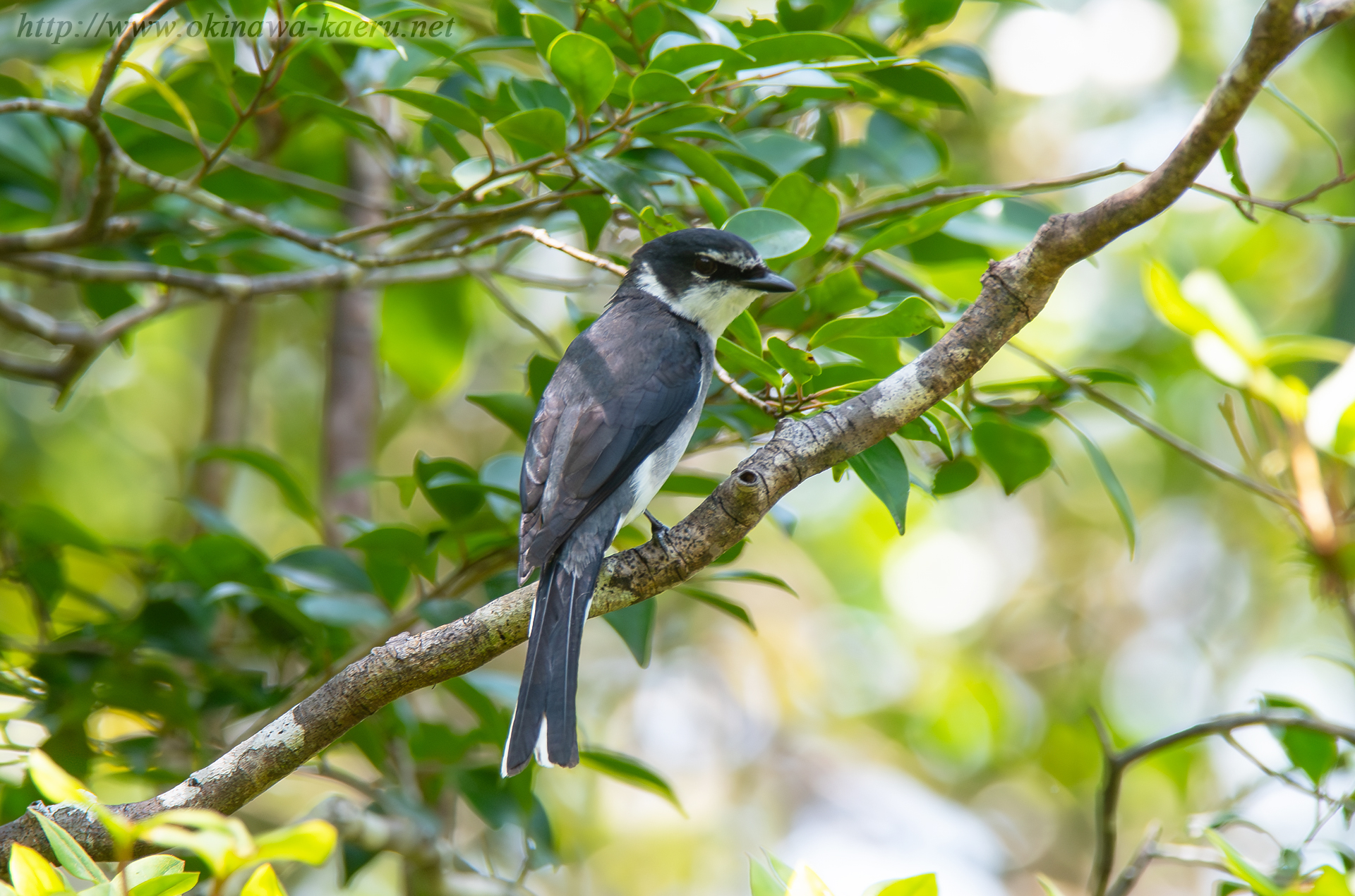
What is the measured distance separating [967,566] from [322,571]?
515 cm

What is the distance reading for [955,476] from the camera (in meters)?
2.89

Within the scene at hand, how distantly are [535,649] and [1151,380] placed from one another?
5.04 m

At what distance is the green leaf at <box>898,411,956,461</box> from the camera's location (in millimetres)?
2387

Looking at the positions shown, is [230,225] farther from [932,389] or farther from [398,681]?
[932,389]

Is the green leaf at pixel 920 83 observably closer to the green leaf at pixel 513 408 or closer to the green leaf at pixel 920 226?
the green leaf at pixel 920 226

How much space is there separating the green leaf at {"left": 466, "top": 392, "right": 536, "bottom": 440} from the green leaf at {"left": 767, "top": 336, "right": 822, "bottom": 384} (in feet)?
3.07

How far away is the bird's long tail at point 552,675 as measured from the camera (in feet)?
8.18

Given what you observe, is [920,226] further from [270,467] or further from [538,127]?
[270,467]

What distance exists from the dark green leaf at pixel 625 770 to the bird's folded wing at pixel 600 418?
859 mm

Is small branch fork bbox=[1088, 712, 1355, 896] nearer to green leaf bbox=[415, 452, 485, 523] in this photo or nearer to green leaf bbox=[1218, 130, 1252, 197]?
green leaf bbox=[1218, 130, 1252, 197]

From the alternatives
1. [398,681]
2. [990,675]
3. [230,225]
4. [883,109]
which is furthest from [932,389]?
[990,675]

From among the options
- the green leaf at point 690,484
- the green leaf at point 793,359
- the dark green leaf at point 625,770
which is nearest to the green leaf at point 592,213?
the green leaf at point 690,484

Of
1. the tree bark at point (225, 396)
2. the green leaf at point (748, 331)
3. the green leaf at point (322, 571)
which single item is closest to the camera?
the green leaf at point (748, 331)

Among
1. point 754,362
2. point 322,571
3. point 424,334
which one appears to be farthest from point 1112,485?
point 424,334
